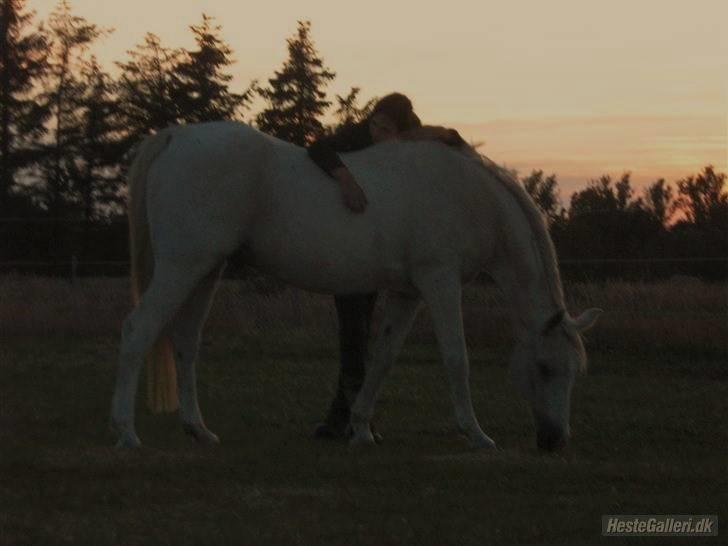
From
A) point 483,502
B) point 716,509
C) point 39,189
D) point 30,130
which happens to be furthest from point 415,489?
point 30,130

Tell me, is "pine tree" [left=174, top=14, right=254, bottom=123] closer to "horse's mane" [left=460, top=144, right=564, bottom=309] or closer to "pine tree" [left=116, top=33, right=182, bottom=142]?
"pine tree" [left=116, top=33, right=182, bottom=142]

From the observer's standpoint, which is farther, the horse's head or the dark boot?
the dark boot

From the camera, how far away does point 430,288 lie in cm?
851

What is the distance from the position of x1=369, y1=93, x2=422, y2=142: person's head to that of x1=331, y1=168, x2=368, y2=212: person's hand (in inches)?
30.2

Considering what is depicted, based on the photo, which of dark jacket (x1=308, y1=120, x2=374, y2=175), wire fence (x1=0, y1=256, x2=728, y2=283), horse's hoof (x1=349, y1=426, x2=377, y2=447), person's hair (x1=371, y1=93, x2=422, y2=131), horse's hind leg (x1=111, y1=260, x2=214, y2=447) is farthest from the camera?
wire fence (x1=0, y1=256, x2=728, y2=283)

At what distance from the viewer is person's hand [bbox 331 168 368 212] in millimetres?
8461

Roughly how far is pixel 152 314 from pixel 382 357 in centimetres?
146

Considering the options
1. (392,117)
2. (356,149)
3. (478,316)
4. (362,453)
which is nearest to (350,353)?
(356,149)

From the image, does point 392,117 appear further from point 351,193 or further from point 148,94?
point 148,94

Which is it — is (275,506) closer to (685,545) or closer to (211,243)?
(685,545)

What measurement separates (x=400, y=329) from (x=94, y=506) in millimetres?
3307

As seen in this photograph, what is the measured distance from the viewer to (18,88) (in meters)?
42.6

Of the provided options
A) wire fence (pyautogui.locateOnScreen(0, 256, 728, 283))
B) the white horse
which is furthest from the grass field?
wire fence (pyautogui.locateOnScreen(0, 256, 728, 283))

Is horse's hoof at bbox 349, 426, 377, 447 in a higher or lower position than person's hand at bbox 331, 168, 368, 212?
lower
